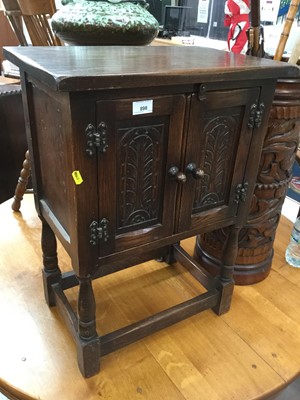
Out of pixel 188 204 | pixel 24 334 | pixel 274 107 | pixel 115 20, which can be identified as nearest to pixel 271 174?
pixel 274 107

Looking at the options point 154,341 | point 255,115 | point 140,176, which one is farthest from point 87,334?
point 255,115

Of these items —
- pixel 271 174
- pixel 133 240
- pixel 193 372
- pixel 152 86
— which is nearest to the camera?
pixel 152 86

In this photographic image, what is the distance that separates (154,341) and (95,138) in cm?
56

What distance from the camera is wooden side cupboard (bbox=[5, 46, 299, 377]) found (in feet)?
1.86

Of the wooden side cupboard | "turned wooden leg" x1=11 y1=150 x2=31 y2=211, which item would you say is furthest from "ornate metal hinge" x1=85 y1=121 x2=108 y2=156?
"turned wooden leg" x1=11 y1=150 x2=31 y2=211

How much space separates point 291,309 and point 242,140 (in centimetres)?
54

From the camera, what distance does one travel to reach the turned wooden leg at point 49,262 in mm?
903

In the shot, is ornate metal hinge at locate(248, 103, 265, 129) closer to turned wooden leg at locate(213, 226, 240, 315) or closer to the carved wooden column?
the carved wooden column

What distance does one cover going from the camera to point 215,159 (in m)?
0.75

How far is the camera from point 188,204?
0.75 meters

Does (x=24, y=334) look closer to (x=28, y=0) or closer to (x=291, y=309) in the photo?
(x=291, y=309)

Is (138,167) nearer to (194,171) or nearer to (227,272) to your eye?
(194,171)

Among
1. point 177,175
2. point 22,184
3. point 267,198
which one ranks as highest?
point 177,175

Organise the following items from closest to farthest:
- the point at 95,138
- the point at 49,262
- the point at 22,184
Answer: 1. the point at 95,138
2. the point at 49,262
3. the point at 22,184
